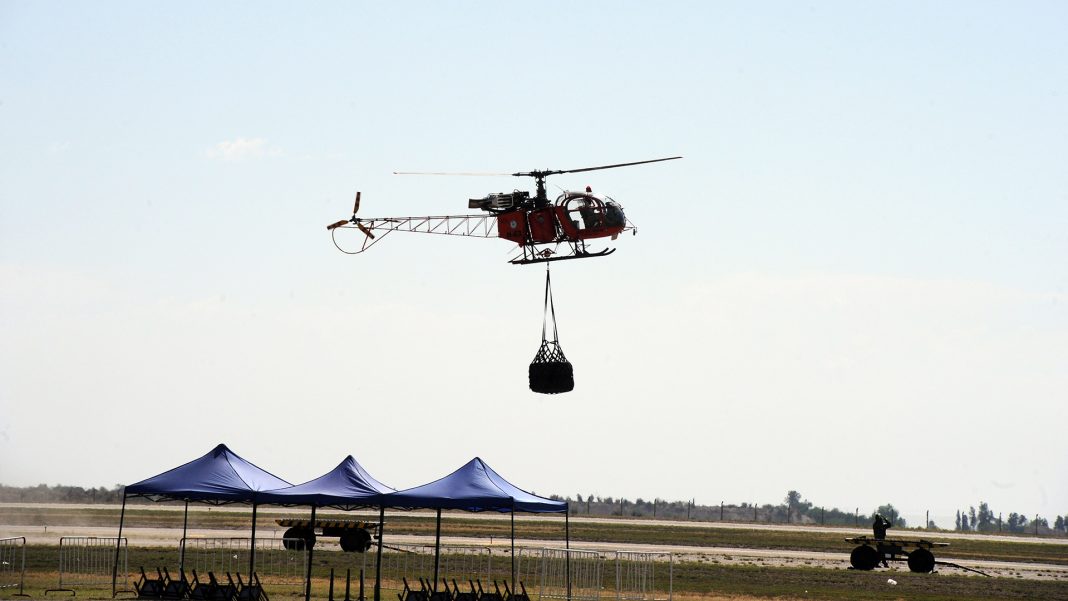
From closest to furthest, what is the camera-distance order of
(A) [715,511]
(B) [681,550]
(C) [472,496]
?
(C) [472,496] → (B) [681,550] → (A) [715,511]

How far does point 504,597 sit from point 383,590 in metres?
5.56

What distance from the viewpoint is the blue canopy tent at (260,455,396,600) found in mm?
22812

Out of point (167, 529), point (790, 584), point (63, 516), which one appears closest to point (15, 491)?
point (63, 516)

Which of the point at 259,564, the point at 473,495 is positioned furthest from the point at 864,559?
the point at 473,495

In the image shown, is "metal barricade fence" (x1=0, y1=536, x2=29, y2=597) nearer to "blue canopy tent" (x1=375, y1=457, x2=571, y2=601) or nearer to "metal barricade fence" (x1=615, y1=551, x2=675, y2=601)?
"blue canopy tent" (x1=375, y1=457, x2=571, y2=601)

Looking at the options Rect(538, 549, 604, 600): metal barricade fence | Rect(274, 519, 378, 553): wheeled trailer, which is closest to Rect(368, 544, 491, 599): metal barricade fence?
Rect(274, 519, 378, 553): wheeled trailer

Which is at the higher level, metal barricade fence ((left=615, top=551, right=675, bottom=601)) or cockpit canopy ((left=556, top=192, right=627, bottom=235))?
cockpit canopy ((left=556, top=192, right=627, bottom=235))

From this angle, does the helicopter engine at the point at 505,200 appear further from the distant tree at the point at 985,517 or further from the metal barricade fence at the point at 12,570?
the distant tree at the point at 985,517

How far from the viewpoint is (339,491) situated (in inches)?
912

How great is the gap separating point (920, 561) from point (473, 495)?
18620 mm

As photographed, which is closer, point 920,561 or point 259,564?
point 259,564

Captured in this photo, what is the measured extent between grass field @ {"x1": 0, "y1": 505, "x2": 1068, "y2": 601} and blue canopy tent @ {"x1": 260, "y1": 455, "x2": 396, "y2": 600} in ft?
6.47

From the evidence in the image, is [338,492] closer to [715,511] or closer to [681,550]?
[681,550]

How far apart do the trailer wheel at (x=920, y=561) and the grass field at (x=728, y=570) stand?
0.28m
